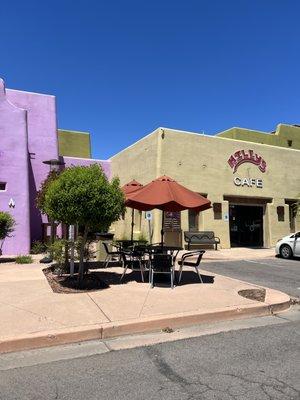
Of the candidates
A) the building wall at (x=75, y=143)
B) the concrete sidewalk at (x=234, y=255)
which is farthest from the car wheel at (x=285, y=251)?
the building wall at (x=75, y=143)

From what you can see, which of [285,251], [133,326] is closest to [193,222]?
[285,251]

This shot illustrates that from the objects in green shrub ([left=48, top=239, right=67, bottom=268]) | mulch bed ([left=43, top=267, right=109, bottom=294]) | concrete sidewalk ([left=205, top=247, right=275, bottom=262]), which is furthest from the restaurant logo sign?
mulch bed ([left=43, top=267, right=109, bottom=294])

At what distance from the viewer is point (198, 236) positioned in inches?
839

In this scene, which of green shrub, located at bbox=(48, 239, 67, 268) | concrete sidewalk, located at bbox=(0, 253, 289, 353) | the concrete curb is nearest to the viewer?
the concrete curb

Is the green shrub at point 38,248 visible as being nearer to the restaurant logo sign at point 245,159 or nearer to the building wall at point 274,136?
the restaurant logo sign at point 245,159

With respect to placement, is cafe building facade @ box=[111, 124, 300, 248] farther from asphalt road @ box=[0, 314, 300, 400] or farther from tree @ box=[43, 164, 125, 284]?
asphalt road @ box=[0, 314, 300, 400]

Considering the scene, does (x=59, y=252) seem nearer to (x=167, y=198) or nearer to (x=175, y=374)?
(x=167, y=198)

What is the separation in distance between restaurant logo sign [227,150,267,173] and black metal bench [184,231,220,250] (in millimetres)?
4123

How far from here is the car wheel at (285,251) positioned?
61.9 feet

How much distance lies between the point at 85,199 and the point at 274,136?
957 inches

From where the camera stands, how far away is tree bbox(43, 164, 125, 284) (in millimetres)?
9227

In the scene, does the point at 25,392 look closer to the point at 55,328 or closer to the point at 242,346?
the point at 55,328

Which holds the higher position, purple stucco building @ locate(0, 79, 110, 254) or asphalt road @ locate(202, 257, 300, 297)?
purple stucco building @ locate(0, 79, 110, 254)

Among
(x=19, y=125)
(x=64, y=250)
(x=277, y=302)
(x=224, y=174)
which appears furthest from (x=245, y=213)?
(x=277, y=302)
